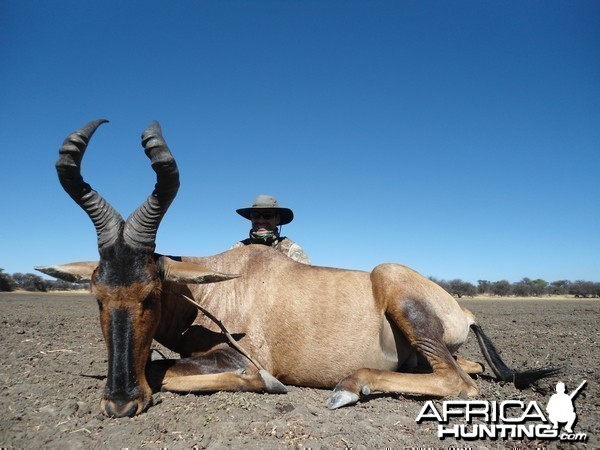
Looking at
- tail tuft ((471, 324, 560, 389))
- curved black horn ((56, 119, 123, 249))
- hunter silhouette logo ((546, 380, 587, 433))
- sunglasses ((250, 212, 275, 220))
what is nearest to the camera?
hunter silhouette logo ((546, 380, 587, 433))

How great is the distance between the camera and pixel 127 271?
4281 mm

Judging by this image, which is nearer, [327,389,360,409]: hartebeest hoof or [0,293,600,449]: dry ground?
[0,293,600,449]: dry ground

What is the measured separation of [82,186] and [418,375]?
13.6 ft

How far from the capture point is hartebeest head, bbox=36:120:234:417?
13.3 feet

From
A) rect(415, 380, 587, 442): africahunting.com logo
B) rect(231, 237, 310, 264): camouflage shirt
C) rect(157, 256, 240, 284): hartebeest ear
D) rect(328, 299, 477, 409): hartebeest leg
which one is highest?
rect(231, 237, 310, 264): camouflage shirt

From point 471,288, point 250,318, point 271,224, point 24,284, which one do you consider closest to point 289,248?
point 271,224

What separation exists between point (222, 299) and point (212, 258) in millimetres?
707

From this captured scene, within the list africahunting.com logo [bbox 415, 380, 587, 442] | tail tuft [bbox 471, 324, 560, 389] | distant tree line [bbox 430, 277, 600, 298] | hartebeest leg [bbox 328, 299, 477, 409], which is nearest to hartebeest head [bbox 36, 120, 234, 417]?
hartebeest leg [bbox 328, 299, 477, 409]

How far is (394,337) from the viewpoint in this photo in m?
5.36

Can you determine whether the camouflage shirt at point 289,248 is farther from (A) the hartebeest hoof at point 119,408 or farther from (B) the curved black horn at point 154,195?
(A) the hartebeest hoof at point 119,408

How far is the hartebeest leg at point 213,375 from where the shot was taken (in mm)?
4590

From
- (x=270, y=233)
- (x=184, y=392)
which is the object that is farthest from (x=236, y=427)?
(x=270, y=233)

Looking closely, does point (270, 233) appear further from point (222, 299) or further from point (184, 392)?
point (184, 392)

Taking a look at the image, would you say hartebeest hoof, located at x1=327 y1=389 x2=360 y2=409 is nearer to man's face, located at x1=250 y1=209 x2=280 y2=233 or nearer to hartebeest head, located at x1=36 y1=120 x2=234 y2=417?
hartebeest head, located at x1=36 y1=120 x2=234 y2=417
